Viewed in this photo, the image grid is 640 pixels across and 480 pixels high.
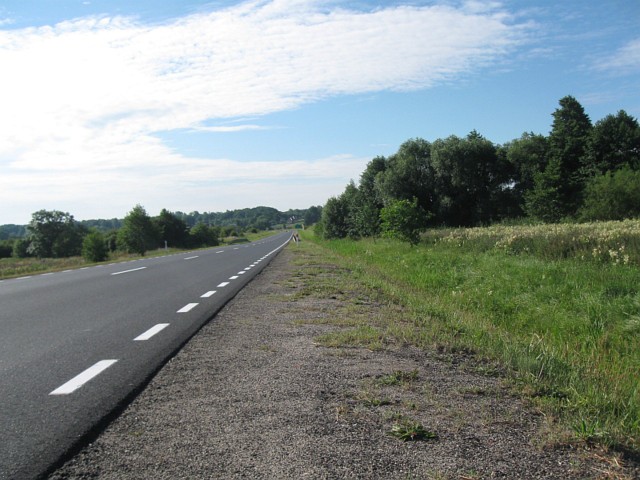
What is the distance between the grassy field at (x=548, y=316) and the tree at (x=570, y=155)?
35915mm

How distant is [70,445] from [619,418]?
144 inches

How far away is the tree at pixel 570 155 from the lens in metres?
52.1

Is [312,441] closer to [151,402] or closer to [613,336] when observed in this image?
[151,402]

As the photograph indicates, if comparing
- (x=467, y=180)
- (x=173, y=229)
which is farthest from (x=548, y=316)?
(x=173, y=229)

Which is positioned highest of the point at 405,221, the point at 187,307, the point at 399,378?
the point at 405,221

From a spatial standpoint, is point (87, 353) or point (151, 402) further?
point (87, 353)

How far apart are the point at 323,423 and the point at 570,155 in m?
61.4

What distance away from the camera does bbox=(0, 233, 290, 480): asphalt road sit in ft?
11.7

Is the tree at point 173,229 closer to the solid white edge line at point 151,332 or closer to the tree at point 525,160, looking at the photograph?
the tree at point 525,160

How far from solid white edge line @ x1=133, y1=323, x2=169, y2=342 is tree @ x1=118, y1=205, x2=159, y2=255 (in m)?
75.2

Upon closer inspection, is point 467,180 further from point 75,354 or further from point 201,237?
point 201,237

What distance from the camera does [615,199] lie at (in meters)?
45.2

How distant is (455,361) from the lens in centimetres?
555

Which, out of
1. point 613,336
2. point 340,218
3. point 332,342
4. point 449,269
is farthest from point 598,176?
point 332,342
